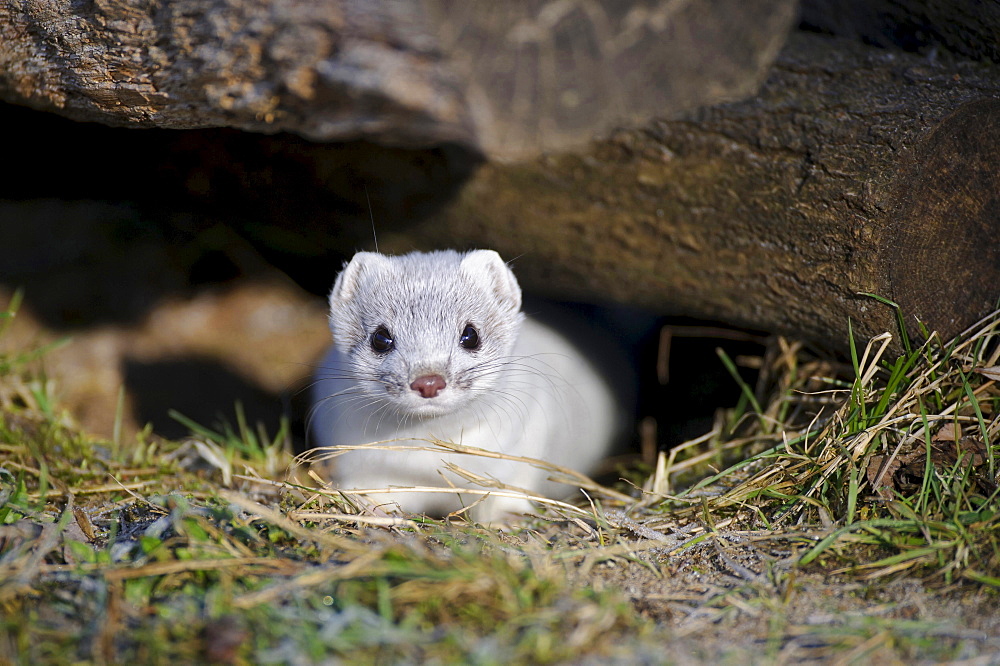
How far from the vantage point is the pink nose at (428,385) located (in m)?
3.01

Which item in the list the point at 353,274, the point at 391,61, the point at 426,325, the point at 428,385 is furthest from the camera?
the point at 353,274

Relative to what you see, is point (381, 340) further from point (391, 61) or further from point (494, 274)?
point (391, 61)

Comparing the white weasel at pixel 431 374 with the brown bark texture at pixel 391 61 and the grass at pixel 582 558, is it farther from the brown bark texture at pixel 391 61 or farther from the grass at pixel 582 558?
the brown bark texture at pixel 391 61

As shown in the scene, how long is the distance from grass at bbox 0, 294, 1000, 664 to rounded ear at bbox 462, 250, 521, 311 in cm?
86

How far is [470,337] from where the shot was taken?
3.47 meters

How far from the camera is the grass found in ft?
6.08

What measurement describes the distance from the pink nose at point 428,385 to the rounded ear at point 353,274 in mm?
788

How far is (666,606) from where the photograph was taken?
7.41ft

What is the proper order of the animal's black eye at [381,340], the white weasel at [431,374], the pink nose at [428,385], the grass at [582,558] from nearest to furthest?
the grass at [582,558] < the pink nose at [428,385] < the white weasel at [431,374] < the animal's black eye at [381,340]

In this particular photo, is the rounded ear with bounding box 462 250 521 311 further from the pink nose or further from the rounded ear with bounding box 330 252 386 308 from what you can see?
the pink nose

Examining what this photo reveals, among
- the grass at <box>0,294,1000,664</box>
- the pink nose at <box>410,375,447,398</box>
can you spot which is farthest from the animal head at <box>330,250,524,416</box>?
the grass at <box>0,294,1000,664</box>

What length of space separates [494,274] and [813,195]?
154cm

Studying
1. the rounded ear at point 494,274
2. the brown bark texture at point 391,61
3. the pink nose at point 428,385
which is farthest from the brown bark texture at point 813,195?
the pink nose at point 428,385

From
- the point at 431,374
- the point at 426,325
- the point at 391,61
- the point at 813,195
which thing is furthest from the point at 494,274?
the point at 813,195
